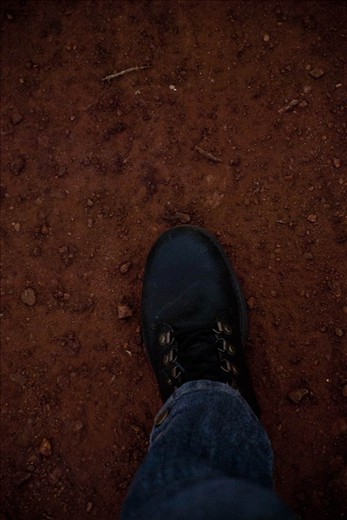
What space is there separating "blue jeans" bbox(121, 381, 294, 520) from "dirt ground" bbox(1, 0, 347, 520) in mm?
458

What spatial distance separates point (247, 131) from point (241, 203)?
352 mm

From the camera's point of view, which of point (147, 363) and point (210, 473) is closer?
point (210, 473)

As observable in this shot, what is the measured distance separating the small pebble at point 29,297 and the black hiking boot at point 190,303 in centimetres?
56

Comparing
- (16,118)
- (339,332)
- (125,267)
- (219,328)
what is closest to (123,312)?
(125,267)

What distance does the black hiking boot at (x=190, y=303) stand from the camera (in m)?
1.81

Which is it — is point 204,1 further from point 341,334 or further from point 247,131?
point 341,334

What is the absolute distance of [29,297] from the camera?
2.01m

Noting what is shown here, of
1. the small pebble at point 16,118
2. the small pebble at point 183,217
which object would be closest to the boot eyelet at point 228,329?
the small pebble at point 183,217

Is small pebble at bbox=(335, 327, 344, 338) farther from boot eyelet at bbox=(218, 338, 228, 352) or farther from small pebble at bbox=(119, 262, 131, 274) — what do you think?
small pebble at bbox=(119, 262, 131, 274)

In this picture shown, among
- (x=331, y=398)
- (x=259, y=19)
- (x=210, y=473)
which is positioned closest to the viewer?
(x=210, y=473)

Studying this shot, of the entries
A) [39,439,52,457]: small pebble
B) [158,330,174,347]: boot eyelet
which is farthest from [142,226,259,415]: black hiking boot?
[39,439,52,457]: small pebble

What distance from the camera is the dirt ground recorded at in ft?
6.17

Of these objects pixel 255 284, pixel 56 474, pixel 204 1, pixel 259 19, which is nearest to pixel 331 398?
pixel 255 284

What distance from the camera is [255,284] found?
1922 millimetres
